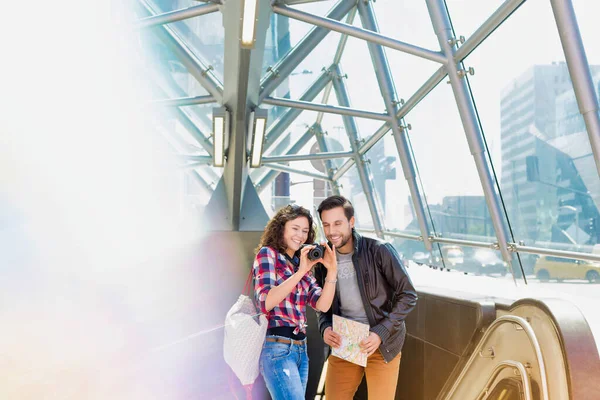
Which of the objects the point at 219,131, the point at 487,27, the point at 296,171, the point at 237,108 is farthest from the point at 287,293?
the point at 296,171

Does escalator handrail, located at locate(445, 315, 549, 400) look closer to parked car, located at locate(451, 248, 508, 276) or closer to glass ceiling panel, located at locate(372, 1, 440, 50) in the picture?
parked car, located at locate(451, 248, 508, 276)

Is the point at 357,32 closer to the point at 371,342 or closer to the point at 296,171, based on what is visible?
the point at 371,342

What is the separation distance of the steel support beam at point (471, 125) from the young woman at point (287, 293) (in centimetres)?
539

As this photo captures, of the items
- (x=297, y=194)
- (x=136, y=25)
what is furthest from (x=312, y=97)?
(x=136, y=25)

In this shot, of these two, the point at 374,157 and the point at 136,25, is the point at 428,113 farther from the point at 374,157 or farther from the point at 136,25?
the point at 136,25

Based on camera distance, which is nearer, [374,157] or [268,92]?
[268,92]

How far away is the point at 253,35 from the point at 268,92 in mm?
4412

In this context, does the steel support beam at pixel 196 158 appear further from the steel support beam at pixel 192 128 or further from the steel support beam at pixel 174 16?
the steel support beam at pixel 174 16

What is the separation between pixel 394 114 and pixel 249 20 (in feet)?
18.3

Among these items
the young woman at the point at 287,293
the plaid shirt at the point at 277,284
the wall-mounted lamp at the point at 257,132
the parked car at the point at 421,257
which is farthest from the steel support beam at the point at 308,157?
the plaid shirt at the point at 277,284

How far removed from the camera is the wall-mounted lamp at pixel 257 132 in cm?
888

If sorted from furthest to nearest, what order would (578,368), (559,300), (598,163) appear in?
(598,163)
(559,300)
(578,368)

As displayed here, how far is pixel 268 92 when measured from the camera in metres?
10.3

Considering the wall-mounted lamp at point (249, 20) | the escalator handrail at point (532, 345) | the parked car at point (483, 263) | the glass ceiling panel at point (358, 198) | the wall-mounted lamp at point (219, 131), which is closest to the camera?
the escalator handrail at point (532, 345)
